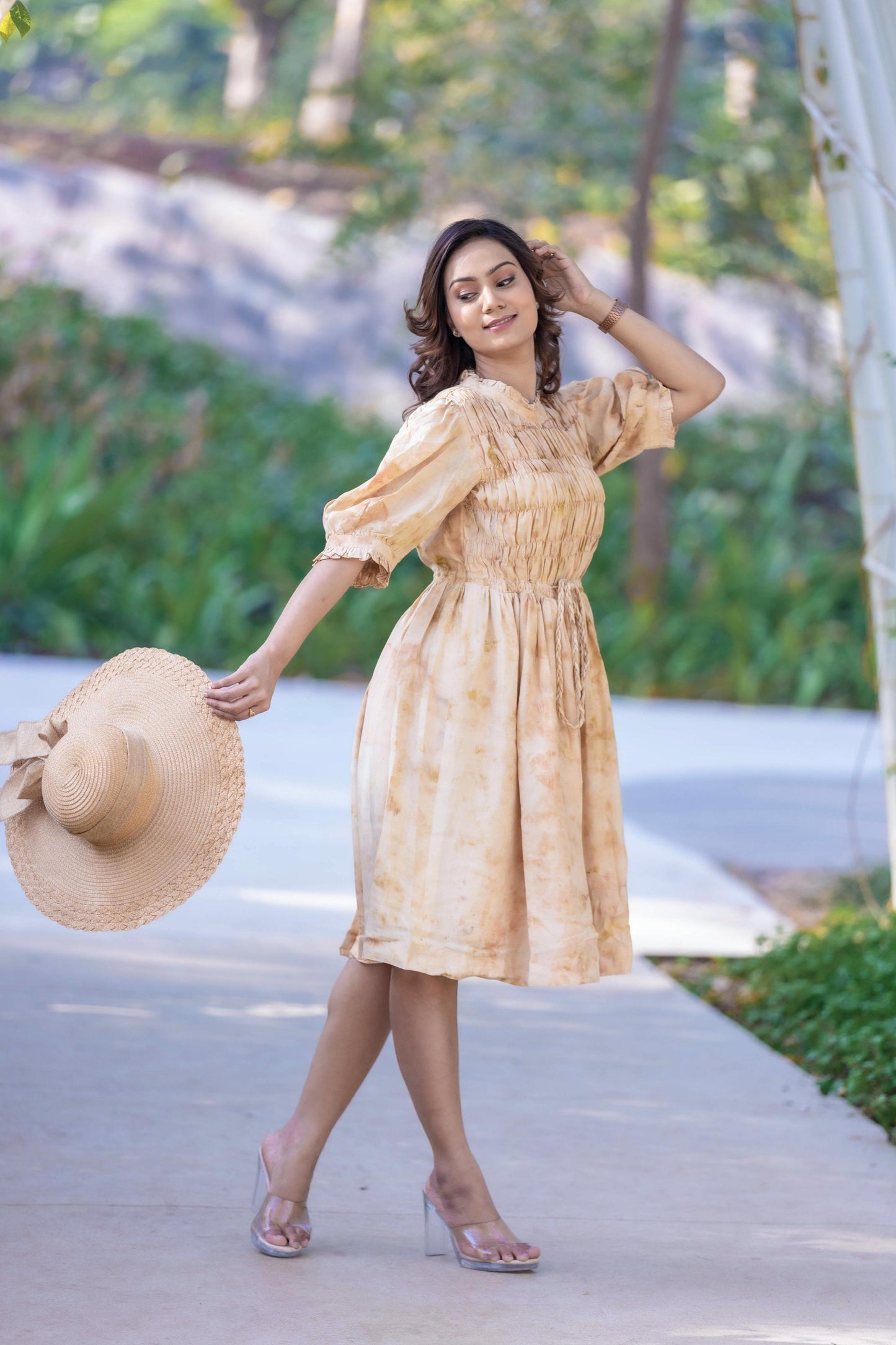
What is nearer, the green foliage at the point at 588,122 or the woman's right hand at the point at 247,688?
the woman's right hand at the point at 247,688

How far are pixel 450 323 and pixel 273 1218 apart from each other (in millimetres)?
1570

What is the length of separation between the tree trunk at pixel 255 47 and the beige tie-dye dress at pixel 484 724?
1907 cm

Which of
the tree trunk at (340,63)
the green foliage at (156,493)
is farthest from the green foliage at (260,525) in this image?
the tree trunk at (340,63)

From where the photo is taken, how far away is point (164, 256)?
51.8ft

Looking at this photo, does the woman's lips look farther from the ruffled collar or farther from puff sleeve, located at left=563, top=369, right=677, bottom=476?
puff sleeve, located at left=563, top=369, right=677, bottom=476

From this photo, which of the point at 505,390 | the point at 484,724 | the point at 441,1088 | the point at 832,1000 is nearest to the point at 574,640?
the point at 484,724

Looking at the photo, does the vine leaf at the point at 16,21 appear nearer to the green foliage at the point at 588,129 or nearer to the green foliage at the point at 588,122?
the green foliage at the point at 588,129

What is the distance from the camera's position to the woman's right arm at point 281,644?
256 centimetres

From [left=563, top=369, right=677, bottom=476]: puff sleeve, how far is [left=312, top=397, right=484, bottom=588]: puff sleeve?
1.20ft

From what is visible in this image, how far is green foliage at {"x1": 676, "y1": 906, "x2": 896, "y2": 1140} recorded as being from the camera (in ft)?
12.3

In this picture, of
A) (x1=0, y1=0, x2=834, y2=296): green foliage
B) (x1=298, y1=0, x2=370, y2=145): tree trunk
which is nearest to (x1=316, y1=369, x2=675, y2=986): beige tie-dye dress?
(x1=0, y1=0, x2=834, y2=296): green foliage

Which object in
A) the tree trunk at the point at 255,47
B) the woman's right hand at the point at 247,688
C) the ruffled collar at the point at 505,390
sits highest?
the tree trunk at the point at 255,47

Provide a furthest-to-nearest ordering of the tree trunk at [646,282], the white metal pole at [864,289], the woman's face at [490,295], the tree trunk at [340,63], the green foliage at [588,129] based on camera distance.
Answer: the tree trunk at [340,63] → the green foliage at [588,129] → the tree trunk at [646,282] → the white metal pole at [864,289] → the woman's face at [490,295]

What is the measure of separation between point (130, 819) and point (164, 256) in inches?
552
